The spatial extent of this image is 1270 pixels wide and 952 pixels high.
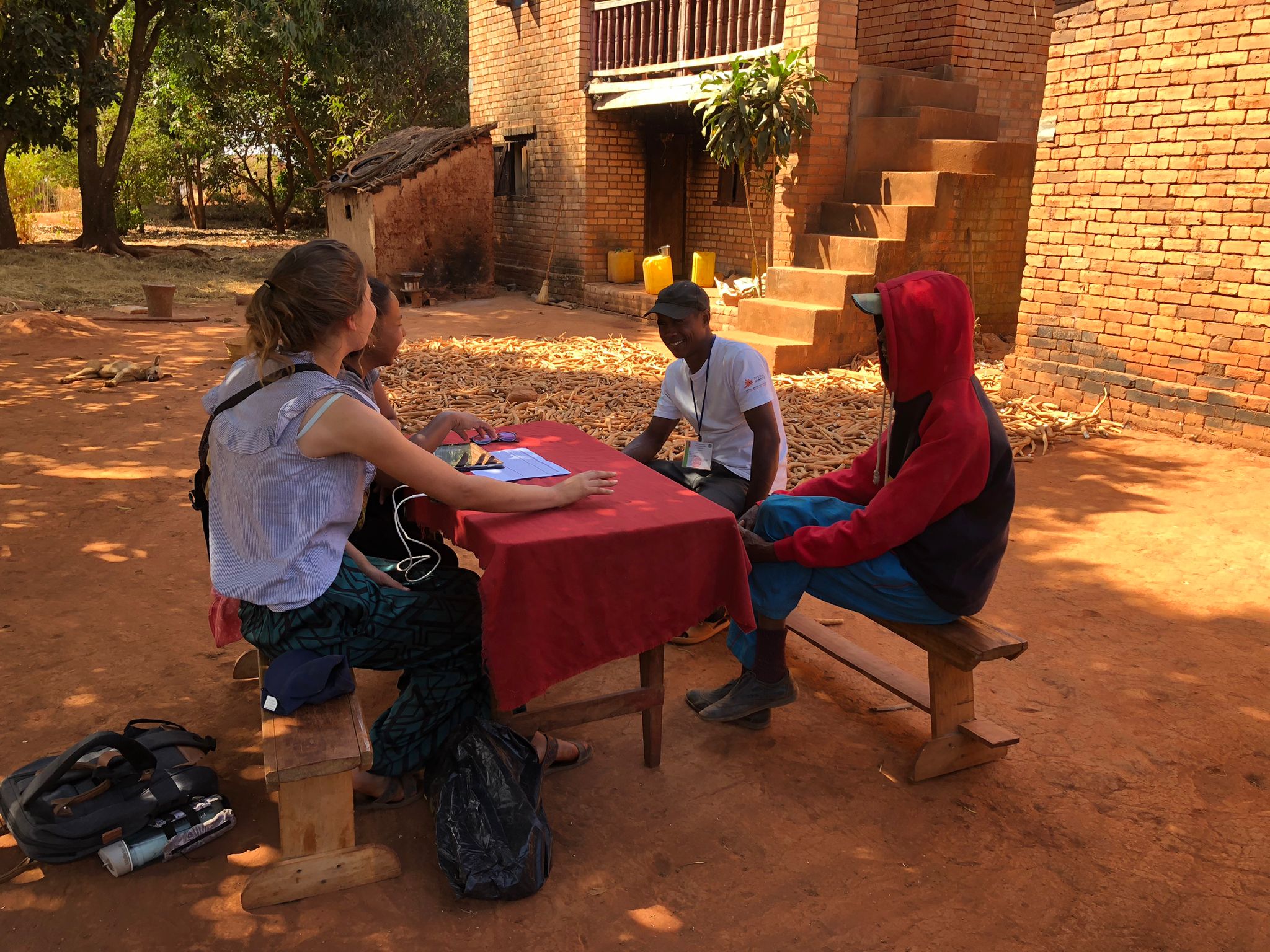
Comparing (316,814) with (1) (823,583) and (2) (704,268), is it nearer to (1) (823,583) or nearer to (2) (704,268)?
(1) (823,583)

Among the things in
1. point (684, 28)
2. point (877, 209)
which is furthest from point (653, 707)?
point (684, 28)

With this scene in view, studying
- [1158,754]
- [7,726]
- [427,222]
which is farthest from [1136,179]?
[427,222]

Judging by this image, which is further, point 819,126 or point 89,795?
point 819,126

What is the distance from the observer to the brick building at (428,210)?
14273mm

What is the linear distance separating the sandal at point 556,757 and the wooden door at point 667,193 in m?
12.0

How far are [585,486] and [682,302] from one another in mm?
1298

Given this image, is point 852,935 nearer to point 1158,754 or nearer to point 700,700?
point 700,700

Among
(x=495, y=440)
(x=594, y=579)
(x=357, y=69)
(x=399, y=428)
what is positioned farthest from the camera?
(x=357, y=69)

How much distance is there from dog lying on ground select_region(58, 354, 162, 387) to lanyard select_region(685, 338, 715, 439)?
23.3 feet

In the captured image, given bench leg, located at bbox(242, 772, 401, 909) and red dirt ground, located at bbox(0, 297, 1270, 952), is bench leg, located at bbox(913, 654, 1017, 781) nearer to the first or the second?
red dirt ground, located at bbox(0, 297, 1270, 952)

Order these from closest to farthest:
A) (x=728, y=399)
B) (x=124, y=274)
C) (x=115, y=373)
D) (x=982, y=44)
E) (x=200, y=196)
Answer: (x=728, y=399), (x=115, y=373), (x=982, y=44), (x=124, y=274), (x=200, y=196)

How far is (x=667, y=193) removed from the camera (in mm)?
14922

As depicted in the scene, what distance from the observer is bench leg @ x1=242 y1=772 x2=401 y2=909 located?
2.61 meters

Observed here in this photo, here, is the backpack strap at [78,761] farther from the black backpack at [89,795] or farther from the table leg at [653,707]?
the table leg at [653,707]
